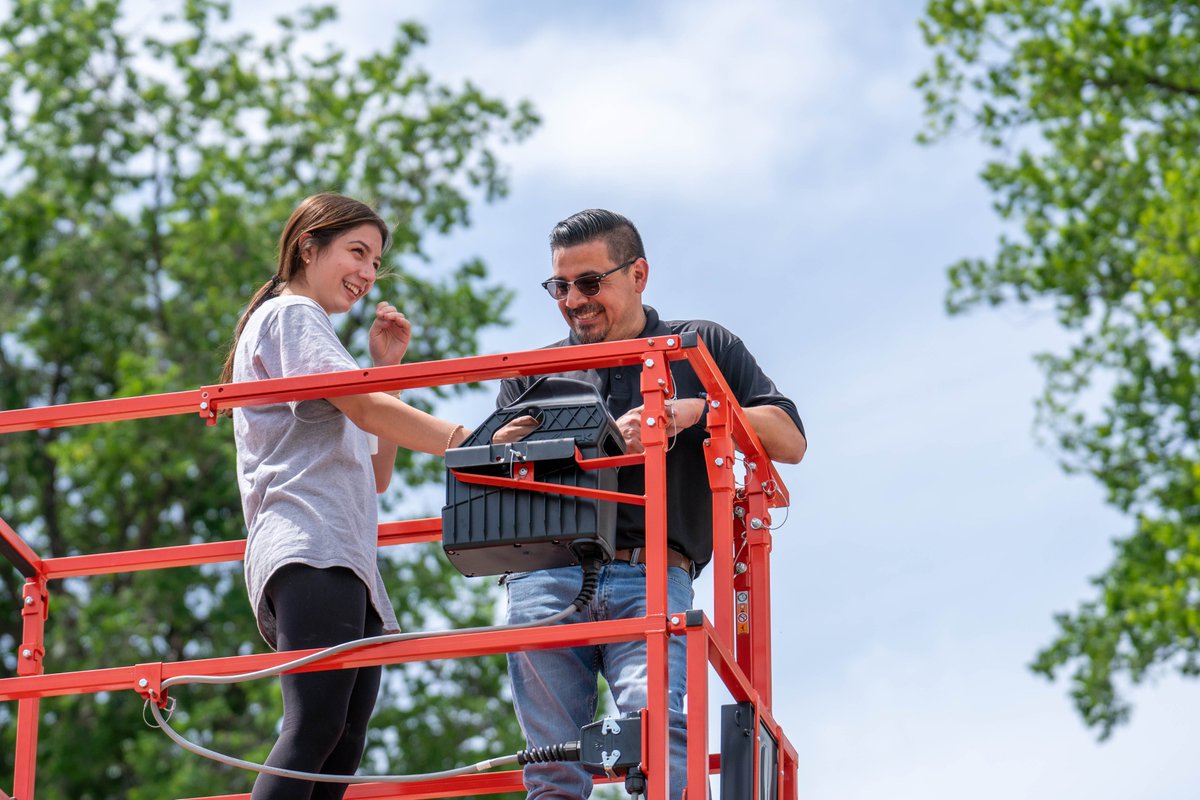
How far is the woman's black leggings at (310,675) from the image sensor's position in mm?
3639

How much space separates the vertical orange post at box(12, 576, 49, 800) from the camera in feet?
14.0

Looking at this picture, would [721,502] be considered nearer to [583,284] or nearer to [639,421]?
[639,421]

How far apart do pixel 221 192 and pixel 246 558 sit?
45.1 ft

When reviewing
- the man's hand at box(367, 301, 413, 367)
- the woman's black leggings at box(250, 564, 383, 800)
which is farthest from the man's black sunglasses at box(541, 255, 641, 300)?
the woman's black leggings at box(250, 564, 383, 800)

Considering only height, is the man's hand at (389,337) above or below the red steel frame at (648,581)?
above

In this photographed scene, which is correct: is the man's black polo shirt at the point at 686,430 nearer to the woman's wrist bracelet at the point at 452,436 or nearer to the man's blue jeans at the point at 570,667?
the man's blue jeans at the point at 570,667

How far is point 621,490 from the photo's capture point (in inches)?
172

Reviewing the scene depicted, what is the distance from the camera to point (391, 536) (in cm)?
471

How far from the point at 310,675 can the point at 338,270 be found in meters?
1.05

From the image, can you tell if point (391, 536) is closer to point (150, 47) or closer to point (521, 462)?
point (521, 462)

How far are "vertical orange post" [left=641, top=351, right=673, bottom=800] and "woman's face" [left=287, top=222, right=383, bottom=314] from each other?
3.11 feet

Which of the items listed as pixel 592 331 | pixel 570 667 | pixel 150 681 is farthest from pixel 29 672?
pixel 592 331

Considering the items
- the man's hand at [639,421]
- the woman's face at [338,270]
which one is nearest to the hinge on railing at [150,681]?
the woman's face at [338,270]

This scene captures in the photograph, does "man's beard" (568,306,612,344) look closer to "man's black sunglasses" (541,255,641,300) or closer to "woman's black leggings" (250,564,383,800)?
"man's black sunglasses" (541,255,641,300)
